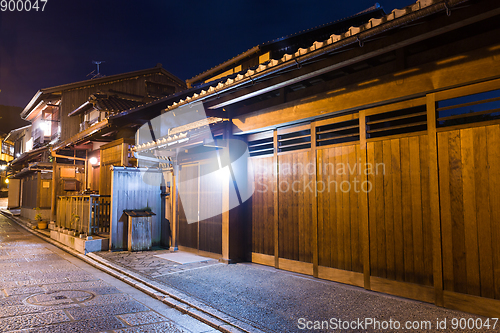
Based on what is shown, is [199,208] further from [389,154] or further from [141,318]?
[389,154]

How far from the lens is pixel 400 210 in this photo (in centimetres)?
595

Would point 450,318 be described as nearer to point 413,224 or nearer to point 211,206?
point 413,224

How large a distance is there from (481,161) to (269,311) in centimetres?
432

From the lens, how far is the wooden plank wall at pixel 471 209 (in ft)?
15.8

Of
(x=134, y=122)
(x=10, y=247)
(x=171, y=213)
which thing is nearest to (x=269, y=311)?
(x=171, y=213)

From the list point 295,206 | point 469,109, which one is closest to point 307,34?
point 295,206

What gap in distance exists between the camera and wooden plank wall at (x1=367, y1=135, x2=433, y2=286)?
5605 millimetres

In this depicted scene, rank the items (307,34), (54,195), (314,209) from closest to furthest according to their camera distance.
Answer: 1. (314,209)
2. (307,34)
3. (54,195)

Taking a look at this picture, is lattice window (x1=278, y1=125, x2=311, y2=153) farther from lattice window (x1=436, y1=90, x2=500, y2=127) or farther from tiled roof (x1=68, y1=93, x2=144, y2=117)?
tiled roof (x1=68, y1=93, x2=144, y2=117)

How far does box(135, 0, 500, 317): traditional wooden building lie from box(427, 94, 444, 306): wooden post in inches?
0.7

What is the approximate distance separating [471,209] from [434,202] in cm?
54

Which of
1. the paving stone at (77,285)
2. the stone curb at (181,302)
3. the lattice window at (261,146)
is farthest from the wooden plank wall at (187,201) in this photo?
the paving stone at (77,285)

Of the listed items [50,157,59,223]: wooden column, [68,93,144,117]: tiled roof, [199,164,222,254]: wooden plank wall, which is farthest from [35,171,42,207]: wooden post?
[199,164,222,254]: wooden plank wall

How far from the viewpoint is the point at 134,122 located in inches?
683
